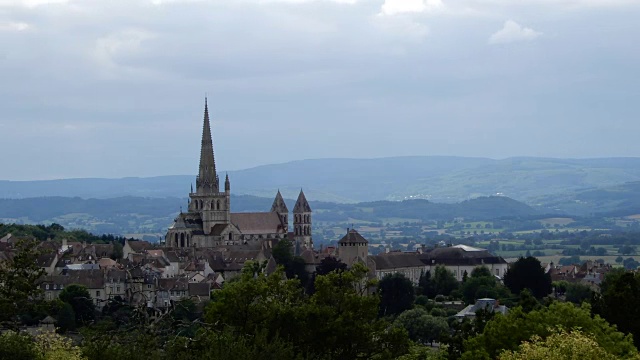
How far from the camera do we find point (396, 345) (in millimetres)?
48312

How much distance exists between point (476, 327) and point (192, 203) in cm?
11185

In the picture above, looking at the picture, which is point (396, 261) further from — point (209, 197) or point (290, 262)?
point (209, 197)

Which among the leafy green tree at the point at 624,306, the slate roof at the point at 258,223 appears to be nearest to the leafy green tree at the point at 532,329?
the leafy green tree at the point at 624,306

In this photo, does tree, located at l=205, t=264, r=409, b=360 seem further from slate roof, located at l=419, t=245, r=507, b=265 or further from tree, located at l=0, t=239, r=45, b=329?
slate roof, located at l=419, t=245, r=507, b=265

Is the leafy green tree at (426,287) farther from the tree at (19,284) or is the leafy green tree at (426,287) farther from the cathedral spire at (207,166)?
the tree at (19,284)

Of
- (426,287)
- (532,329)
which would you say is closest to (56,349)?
(532,329)

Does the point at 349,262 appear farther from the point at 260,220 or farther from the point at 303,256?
the point at 260,220

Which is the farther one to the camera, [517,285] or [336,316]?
[517,285]

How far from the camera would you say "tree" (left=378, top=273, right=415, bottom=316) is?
111m

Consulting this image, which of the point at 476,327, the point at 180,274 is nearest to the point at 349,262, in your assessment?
the point at 180,274

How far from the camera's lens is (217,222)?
529 feet

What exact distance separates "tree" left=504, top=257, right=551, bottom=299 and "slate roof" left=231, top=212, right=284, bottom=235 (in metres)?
50.3

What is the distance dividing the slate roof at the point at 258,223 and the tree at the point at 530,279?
50272 mm

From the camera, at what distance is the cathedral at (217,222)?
158 meters
